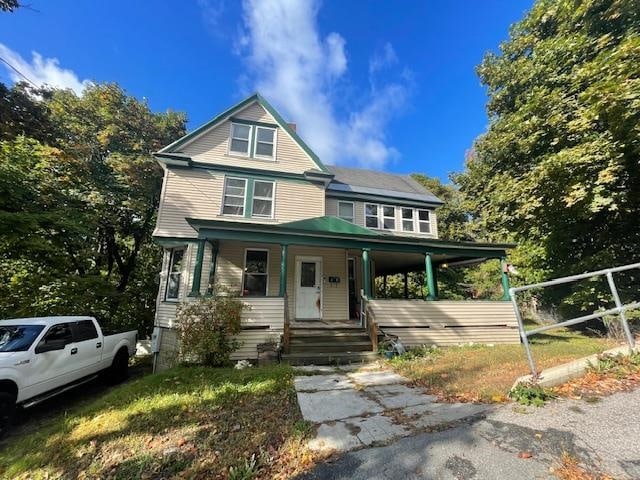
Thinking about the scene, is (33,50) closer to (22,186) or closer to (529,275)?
(22,186)

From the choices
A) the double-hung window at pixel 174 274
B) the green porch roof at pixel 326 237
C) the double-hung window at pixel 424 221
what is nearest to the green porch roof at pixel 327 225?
the green porch roof at pixel 326 237

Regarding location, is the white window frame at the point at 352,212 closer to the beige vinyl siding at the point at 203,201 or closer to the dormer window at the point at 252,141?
the beige vinyl siding at the point at 203,201

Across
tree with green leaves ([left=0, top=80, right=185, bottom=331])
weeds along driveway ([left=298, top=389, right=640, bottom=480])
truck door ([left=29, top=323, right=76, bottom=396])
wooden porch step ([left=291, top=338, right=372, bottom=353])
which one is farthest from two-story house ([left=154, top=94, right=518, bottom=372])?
weeds along driveway ([left=298, top=389, right=640, bottom=480])

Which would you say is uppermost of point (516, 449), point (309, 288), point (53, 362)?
point (309, 288)

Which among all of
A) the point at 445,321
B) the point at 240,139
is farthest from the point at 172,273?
the point at 445,321

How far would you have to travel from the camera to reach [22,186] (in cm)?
978

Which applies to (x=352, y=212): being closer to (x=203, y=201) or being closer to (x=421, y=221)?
(x=421, y=221)

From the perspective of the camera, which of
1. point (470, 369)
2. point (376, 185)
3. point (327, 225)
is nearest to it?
point (470, 369)

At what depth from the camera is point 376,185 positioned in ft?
52.0

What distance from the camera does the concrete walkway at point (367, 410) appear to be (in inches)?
134

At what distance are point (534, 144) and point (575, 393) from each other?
12.1 meters

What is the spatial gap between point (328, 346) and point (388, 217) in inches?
326

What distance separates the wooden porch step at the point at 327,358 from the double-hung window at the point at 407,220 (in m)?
8.15

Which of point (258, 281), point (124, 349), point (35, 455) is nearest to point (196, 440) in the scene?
point (35, 455)
